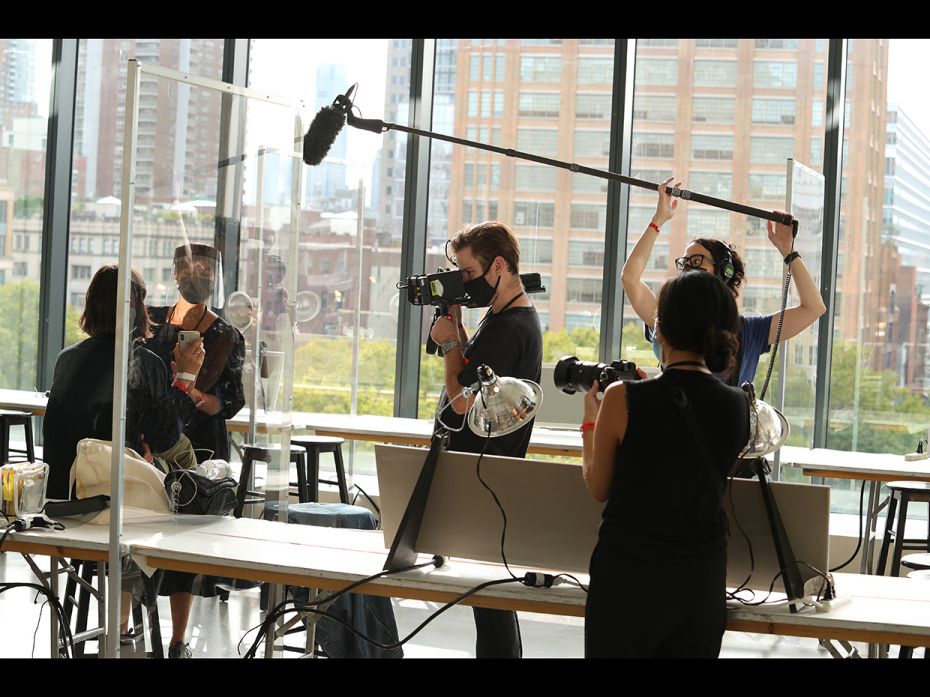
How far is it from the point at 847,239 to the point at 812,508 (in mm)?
4319

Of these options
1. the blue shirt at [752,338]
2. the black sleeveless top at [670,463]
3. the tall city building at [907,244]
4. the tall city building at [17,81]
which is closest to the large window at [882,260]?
the tall city building at [907,244]

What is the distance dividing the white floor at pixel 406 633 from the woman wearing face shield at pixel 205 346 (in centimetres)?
28

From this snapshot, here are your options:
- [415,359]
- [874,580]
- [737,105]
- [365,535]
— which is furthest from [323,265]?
[874,580]

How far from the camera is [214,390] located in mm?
3230

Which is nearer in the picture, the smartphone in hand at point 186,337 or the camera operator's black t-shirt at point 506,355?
the camera operator's black t-shirt at point 506,355

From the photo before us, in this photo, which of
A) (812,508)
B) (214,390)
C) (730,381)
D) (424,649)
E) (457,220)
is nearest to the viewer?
(812,508)

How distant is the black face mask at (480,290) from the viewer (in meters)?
2.84

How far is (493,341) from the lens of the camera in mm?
2805

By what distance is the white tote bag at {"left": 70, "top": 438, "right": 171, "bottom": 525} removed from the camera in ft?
9.73

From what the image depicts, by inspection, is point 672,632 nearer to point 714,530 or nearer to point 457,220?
point 714,530

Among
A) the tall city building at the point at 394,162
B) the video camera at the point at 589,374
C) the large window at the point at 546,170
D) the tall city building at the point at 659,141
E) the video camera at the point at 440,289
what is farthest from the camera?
the tall city building at the point at 394,162

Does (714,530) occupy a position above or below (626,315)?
below

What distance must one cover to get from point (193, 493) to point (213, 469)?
100mm

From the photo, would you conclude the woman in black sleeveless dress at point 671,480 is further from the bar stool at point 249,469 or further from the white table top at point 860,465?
the white table top at point 860,465
